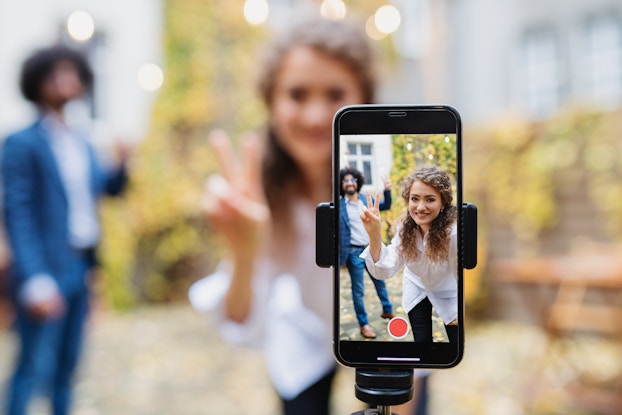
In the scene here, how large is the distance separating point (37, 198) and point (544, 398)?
2.75 m

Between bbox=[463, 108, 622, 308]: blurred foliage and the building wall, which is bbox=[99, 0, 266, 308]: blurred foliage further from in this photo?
bbox=[463, 108, 622, 308]: blurred foliage

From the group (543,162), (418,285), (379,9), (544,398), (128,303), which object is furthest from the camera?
(128,303)

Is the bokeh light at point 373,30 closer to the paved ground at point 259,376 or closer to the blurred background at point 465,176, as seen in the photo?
the blurred background at point 465,176

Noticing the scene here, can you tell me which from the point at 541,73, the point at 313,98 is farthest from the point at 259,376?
the point at 541,73

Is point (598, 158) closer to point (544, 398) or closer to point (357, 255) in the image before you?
point (544, 398)

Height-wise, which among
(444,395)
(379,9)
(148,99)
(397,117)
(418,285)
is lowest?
(444,395)

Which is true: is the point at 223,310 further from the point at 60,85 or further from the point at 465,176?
the point at 465,176

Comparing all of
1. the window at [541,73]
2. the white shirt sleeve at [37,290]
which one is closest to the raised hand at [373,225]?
the white shirt sleeve at [37,290]

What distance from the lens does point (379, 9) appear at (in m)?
5.67

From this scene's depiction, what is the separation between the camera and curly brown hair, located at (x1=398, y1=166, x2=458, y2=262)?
537 mm

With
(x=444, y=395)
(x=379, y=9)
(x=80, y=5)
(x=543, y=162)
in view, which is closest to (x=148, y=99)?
(x=80, y=5)

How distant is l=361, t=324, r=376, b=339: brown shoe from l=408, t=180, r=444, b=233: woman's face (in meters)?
0.10

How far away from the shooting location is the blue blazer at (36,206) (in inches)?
101

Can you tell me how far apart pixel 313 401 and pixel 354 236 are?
3.49ft
